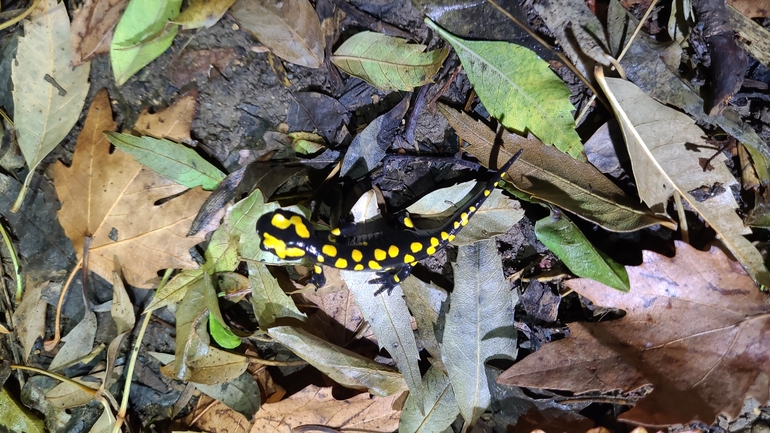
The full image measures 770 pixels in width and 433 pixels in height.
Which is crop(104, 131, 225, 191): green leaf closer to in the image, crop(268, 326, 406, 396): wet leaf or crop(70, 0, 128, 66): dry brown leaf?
crop(70, 0, 128, 66): dry brown leaf

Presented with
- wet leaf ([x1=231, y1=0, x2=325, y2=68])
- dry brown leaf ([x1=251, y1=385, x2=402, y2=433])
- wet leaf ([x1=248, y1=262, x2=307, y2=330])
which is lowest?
dry brown leaf ([x1=251, y1=385, x2=402, y2=433])

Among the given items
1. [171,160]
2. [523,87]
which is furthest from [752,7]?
[171,160]

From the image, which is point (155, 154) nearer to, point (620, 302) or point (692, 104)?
point (620, 302)

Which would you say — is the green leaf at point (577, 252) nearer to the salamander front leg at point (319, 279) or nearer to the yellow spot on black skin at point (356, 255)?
the yellow spot on black skin at point (356, 255)

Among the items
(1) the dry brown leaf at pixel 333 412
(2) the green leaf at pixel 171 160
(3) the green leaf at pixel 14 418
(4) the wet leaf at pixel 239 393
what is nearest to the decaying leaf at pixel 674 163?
(1) the dry brown leaf at pixel 333 412

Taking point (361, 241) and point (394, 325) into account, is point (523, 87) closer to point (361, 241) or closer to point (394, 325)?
point (361, 241)

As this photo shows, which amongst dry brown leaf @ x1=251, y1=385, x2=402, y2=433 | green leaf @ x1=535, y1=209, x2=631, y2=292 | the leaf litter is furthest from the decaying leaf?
dry brown leaf @ x1=251, y1=385, x2=402, y2=433

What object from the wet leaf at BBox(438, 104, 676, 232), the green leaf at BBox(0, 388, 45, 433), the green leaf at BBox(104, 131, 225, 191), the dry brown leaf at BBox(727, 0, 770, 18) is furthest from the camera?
the green leaf at BBox(0, 388, 45, 433)

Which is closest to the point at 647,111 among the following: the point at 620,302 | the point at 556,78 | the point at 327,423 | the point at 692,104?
the point at 692,104
